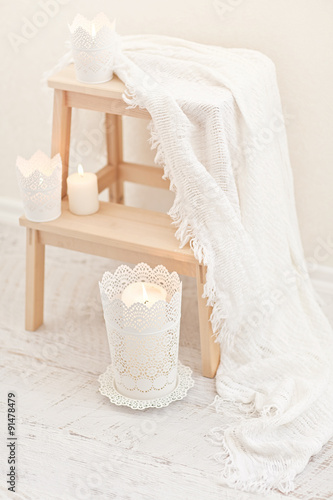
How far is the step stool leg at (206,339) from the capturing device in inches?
53.7

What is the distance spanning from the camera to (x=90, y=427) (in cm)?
131

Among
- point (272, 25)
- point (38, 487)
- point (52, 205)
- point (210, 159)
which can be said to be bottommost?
point (38, 487)

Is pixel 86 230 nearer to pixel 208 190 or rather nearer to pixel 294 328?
pixel 208 190

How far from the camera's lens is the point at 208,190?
132 cm

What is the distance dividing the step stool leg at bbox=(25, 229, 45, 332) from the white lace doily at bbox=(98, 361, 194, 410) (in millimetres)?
256

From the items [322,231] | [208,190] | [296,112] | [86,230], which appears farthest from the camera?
[322,231]

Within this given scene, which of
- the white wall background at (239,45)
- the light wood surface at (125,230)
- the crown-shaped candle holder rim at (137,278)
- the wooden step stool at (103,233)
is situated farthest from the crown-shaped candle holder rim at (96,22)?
the crown-shaped candle holder rim at (137,278)

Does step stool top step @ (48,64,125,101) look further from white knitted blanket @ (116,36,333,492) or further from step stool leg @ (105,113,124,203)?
step stool leg @ (105,113,124,203)

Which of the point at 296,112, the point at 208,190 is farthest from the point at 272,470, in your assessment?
the point at 296,112

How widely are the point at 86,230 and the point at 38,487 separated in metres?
0.55

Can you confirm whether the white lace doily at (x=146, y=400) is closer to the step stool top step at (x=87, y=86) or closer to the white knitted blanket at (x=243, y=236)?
the white knitted blanket at (x=243, y=236)

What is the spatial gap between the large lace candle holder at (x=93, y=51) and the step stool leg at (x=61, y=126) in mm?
76

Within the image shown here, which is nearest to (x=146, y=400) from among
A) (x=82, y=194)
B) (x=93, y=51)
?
(x=82, y=194)

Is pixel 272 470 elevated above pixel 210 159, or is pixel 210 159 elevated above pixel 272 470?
pixel 210 159
